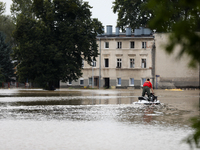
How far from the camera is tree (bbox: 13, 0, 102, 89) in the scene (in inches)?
2373

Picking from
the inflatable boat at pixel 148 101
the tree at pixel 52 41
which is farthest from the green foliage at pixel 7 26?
the inflatable boat at pixel 148 101

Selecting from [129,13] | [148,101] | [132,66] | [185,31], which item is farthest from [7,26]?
[185,31]

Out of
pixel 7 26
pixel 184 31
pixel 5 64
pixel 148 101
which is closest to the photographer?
pixel 184 31

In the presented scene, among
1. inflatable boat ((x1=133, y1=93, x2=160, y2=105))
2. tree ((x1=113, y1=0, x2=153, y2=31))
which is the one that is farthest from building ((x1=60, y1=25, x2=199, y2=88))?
inflatable boat ((x1=133, y1=93, x2=160, y2=105))

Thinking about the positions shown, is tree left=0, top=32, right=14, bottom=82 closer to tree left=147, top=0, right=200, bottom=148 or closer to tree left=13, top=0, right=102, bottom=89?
tree left=13, top=0, right=102, bottom=89

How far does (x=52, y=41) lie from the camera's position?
206ft

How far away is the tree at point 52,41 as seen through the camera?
198 ft

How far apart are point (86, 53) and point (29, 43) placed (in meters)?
8.46

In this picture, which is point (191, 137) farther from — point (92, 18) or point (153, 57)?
point (153, 57)

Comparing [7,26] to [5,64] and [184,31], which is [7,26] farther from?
[184,31]

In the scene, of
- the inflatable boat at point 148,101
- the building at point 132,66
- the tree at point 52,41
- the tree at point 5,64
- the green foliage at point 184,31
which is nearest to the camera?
the green foliage at point 184,31

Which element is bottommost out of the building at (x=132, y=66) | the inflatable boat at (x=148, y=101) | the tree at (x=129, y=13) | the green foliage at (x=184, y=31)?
the inflatable boat at (x=148, y=101)

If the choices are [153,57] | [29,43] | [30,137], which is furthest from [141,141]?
[153,57]

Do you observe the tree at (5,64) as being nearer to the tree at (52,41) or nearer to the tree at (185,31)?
the tree at (52,41)
